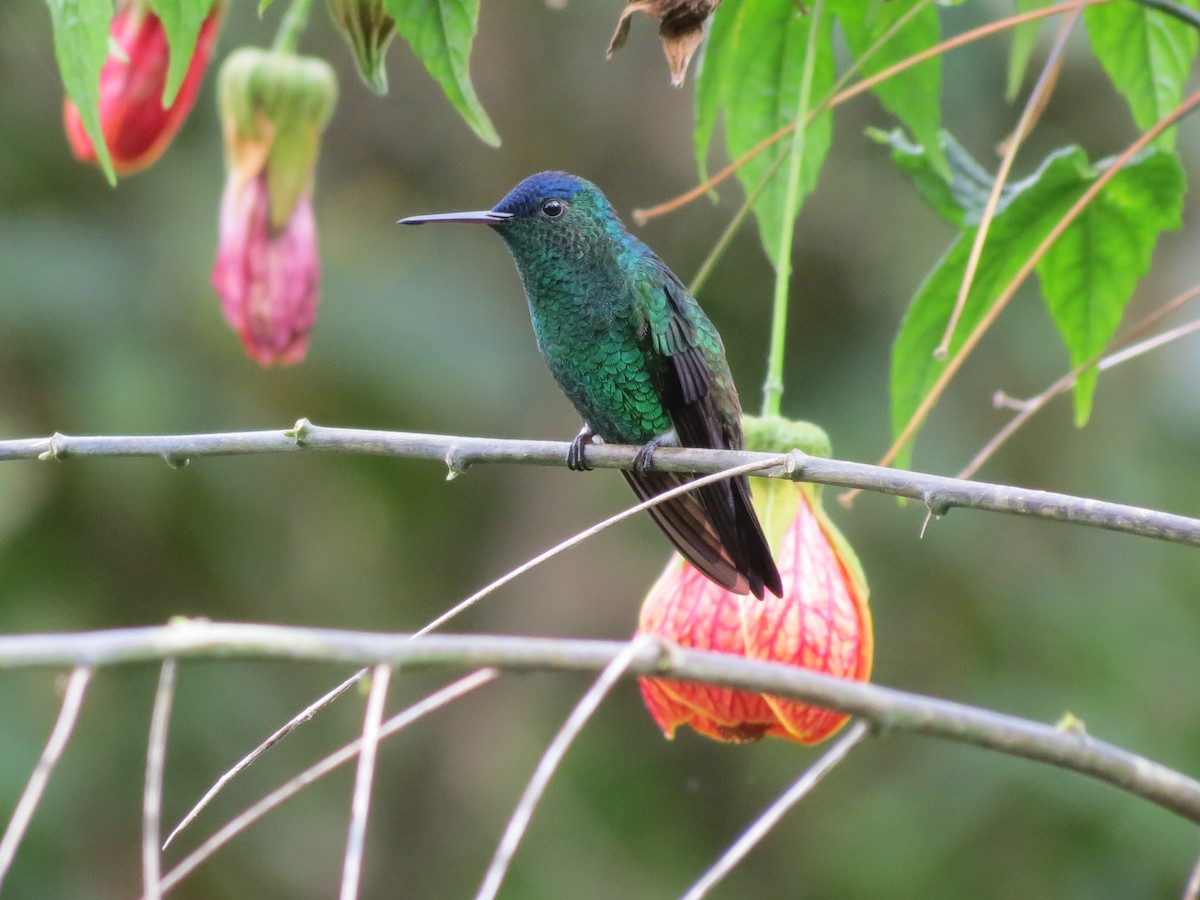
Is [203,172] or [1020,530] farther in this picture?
[1020,530]

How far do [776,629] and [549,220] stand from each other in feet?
3.49

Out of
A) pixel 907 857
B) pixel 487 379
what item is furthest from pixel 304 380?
pixel 907 857

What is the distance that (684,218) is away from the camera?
15.8 feet

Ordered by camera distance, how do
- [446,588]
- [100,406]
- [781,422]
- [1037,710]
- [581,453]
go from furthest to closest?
[446,588], [1037,710], [100,406], [581,453], [781,422]

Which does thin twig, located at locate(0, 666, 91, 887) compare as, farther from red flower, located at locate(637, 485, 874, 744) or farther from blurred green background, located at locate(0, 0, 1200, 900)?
blurred green background, located at locate(0, 0, 1200, 900)

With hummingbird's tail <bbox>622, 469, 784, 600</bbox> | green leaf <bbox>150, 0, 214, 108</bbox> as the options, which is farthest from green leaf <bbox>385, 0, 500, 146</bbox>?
hummingbird's tail <bbox>622, 469, 784, 600</bbox>

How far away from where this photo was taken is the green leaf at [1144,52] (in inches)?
68.5

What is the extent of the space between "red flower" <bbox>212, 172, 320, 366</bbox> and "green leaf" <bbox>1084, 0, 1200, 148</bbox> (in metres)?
1.06

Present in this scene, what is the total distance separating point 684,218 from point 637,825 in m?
2.00

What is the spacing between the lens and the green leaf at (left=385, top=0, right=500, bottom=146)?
1396 millimetres

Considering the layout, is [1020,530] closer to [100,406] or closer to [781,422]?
[100,406]

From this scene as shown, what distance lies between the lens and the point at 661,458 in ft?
5.48

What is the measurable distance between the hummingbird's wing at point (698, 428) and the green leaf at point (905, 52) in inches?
16.6

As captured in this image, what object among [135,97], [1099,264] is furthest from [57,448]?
[1099,264]
